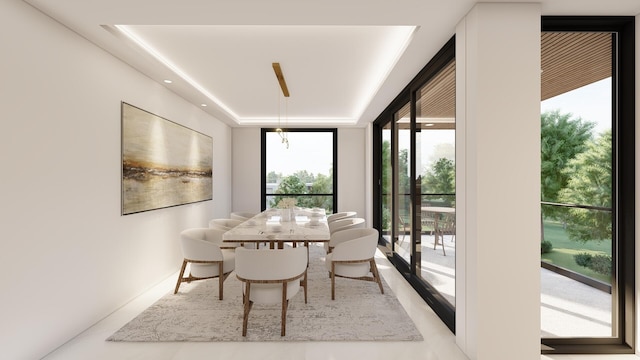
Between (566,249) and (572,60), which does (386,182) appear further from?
(572,60)

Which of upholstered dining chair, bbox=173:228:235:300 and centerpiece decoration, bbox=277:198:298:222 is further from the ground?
centerpiece decoration, bbox=277:198:298:222

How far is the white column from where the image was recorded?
7.04ft

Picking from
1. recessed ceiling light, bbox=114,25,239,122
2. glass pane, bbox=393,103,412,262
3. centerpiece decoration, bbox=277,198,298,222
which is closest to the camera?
recessed ceiling light, bbox=114,25,239,122

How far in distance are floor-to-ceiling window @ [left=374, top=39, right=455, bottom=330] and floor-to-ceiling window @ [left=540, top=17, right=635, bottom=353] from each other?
2.64 ft

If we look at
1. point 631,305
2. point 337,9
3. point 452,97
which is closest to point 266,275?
point 337,9

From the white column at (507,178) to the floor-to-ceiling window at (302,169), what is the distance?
5.13 m

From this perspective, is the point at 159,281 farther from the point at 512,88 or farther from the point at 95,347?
the point at 512,88

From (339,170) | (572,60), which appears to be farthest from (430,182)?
(339,170)

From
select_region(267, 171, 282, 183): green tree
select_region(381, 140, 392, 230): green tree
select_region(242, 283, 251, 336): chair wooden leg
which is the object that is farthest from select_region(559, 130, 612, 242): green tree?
select_region(267, 171, 282, 183): green tree

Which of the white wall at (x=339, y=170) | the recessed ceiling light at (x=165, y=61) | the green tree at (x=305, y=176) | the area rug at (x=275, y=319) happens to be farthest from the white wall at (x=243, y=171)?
the area rug at (x=275, y=319)

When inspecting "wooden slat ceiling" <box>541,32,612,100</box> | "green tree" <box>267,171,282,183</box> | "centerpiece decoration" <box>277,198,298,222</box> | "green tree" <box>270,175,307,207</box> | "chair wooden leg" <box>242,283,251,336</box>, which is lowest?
"chair wooden leg" <box>242,283,251,336</box>

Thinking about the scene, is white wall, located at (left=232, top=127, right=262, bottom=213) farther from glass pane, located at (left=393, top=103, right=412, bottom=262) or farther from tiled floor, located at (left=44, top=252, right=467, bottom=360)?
tiled floor, located at (left=44, top=252, right=467, bottom=360)

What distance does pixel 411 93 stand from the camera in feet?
12.6

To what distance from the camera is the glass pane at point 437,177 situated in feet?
10.6
